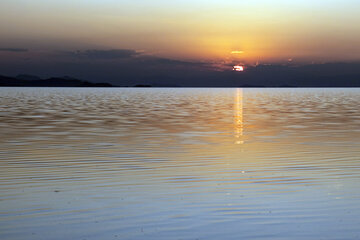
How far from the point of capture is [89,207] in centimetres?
1093

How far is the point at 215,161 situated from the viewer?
18.0m

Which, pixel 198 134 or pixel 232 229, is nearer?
pixel 232 229

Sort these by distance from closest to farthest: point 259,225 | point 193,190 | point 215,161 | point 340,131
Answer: point 259,225 → point 193,190 → point 215,161 → point 340,131

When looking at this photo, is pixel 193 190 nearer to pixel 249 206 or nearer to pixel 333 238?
pixel 249 206

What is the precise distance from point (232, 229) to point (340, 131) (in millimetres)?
23213

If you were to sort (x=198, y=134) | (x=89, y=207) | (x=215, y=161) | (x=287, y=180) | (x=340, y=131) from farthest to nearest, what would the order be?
(x=340, y=131) → (x=198, y=134) → (x=215, y=161) → (x=287, y=180) → (x=89, y=207)

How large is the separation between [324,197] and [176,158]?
7.72 metres

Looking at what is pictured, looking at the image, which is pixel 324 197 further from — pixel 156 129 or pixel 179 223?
pixel 156 129

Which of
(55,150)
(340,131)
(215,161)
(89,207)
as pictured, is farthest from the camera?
(340,131)

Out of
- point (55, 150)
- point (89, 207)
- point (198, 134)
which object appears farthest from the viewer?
point (198, 134)

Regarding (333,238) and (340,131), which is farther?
(340,131)

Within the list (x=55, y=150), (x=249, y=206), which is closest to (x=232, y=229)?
(x=249, y=206)

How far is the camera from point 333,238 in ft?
28.9

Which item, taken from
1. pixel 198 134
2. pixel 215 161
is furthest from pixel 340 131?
pixel 215 161
